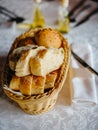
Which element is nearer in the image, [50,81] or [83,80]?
[50,81]

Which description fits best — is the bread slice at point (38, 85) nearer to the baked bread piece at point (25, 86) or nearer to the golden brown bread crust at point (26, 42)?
the baked bread piece at point (25, 86)

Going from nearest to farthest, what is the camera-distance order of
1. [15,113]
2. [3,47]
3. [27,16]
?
1. [15,113]
2. [3,47]
3. [27,16]

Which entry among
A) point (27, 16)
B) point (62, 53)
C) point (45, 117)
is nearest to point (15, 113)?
point (45, 117)

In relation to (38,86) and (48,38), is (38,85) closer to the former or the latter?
(38,86)

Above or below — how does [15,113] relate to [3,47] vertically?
below

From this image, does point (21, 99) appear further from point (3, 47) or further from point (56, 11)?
point (56, 11)

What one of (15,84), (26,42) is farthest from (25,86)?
(26,42)
